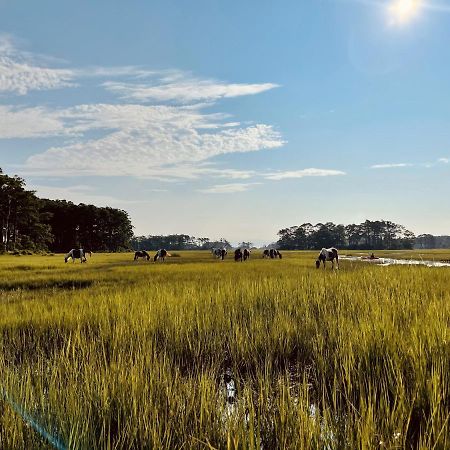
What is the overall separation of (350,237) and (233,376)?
138035 millimetres

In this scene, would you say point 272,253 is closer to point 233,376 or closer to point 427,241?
point 233,376

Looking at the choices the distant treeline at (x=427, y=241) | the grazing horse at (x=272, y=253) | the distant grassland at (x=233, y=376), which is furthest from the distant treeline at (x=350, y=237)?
the distant grassland at (x=233, y=376)

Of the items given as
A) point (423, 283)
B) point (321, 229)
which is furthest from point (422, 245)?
point (423, 283)

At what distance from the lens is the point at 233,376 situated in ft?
11.0

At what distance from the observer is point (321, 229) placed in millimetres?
124938

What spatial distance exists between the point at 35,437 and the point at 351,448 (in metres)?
1.73

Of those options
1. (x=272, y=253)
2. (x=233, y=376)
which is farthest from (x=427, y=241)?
(x=233, y=376)

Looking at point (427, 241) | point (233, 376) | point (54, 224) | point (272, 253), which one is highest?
point (54, 224)

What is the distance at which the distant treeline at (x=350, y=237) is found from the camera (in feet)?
399

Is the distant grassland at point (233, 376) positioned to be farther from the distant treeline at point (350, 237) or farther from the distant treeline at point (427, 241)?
the distant treeline at point (427, 241)

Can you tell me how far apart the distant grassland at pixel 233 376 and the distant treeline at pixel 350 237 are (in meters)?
119

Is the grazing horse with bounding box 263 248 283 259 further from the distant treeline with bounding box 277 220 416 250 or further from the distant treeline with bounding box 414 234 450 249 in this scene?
the distant treeline with bounding box 414 234 450 249

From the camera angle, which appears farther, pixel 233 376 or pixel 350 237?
pixel 350 237

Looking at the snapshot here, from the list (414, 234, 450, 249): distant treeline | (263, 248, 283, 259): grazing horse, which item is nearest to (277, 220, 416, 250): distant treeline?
(414, 234, 450, 249): distant treeline
